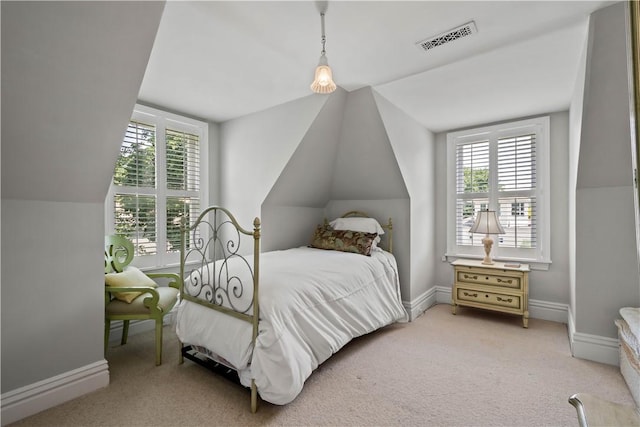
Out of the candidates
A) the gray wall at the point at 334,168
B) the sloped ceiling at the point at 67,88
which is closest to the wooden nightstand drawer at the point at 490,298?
the gray wall at the point at 334,168

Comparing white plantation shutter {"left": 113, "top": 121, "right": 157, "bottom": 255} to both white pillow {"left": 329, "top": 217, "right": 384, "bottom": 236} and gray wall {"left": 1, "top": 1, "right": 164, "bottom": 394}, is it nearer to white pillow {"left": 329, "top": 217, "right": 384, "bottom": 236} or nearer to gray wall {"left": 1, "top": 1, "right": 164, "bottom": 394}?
gray wall {"left": 1, "top": 1, "right": 164, "bottom": 394}

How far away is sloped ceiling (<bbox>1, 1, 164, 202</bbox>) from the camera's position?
4.61ft

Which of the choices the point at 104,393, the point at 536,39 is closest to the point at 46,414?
the point at 104,393

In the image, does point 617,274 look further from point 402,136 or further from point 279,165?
point 279,165

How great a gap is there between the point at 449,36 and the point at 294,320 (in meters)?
2.16

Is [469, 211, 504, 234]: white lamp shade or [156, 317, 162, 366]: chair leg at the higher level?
[469, 211, 504, 234]: white lamp shade

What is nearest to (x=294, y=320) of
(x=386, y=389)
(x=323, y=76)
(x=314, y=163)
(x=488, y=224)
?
(x=386, y=389)

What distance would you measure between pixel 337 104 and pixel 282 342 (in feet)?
7.54

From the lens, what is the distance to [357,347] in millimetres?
2787

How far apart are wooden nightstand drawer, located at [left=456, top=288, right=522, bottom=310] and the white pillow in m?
1.18

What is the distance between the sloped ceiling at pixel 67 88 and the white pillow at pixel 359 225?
2.52 m

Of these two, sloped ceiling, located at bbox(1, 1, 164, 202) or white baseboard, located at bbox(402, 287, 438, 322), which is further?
white baseboard, located at bbox(402, 287, 438, 322)

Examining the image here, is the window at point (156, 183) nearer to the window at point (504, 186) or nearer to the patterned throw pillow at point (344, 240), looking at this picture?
the patterned throw pillow at point (344, 240)

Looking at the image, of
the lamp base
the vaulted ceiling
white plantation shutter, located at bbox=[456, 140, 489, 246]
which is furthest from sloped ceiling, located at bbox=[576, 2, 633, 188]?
white plantation shutter, located at bbox=[456, 140, 489, 246]
